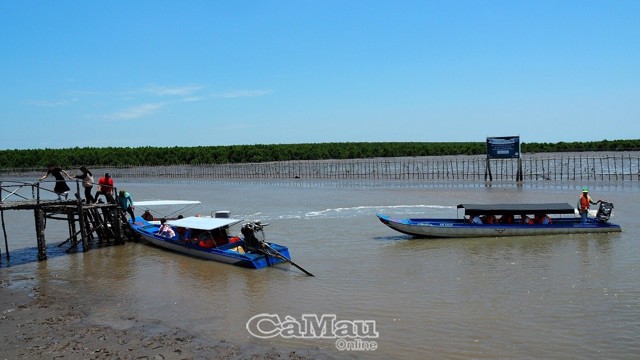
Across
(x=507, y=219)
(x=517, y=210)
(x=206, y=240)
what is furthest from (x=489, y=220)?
(x=206, y=240)

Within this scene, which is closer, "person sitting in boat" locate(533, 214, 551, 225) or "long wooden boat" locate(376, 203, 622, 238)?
"long wooden boat" locate(376, 203, 622, 238)

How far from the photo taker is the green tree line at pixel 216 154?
325 feet

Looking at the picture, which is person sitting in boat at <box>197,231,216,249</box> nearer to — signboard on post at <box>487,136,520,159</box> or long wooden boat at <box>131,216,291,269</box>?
long wooden boat at <box>131,216,291,269</box>

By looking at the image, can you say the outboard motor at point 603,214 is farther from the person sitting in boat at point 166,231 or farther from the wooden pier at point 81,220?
the wooden pier at point 81,220

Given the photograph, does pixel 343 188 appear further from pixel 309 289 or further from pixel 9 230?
pixel 309 289

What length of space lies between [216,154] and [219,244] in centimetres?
8993

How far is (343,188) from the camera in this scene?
4862cm

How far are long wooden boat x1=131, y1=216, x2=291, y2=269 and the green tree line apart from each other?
254 feet

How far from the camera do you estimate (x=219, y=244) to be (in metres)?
18.8

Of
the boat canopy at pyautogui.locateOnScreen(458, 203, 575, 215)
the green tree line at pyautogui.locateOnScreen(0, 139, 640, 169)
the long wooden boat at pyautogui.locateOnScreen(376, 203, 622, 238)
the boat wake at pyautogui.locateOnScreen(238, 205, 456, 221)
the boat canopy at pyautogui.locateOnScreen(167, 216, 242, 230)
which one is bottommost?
the boat wake at pyautogui.locateOnScreen(238, 205, 456, 221)

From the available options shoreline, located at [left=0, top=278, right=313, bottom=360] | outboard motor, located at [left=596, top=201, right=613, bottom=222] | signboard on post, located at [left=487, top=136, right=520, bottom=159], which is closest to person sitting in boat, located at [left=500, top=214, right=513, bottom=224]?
outboard motor, located at [left=596, top=201, right=613, bottom=222]

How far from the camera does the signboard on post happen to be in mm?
44938

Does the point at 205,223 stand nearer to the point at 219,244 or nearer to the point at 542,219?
the point at 219,244

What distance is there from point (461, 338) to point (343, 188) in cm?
3808
